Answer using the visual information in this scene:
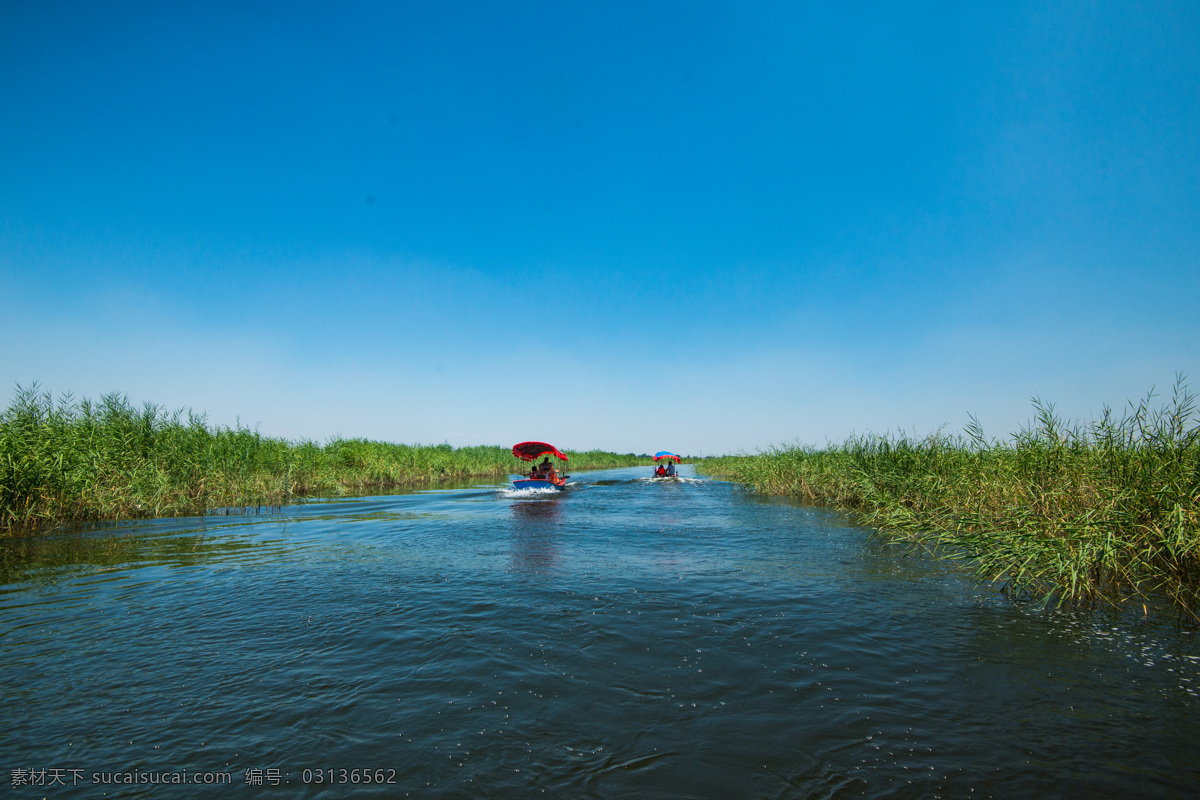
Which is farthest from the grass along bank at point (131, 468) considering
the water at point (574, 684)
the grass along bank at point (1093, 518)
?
the grass along bank at point (1093, 518)

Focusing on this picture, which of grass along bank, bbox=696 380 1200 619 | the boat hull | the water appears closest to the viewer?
the water

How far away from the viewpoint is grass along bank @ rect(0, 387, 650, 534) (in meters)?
12.4

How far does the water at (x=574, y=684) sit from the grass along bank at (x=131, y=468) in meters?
3.62

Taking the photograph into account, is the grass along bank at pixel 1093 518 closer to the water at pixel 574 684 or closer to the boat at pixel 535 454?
the water at pixel 574 684

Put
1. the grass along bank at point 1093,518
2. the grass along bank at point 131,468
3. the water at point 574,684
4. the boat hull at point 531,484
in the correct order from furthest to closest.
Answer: the boat hull at point 531,484
the grass along bank at point 131,468
the grass along bank at point 1093,518
the water at point 574,684

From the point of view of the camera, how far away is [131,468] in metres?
16.0

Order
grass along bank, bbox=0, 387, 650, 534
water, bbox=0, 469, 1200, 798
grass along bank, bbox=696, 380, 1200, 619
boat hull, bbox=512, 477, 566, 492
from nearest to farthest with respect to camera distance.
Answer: water, bbox=0, 469, 1200, 798 < grass along bank, bbox=696, 380, 1200, 619 < grass along bank, bbox=0, 387, 650, 534 < boat hull, bbox=512, 477, 566, 492

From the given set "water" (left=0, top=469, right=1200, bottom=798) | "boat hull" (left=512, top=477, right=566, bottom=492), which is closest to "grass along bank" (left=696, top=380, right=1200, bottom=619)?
"water" (left=0, top=469, right=1200, bottom=798)

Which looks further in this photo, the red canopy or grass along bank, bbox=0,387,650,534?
the red canopy

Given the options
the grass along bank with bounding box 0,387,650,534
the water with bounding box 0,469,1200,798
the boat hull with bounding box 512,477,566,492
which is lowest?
the water with bounding box 0,469,1200,798

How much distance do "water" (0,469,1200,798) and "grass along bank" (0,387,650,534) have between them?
11.9ft

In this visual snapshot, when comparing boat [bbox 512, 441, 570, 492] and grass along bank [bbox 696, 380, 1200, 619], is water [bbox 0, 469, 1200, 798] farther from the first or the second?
boat [bbox 512, 441, 570, 492]

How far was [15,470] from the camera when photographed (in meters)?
11.9

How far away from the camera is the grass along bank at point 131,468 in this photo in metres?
12.4
